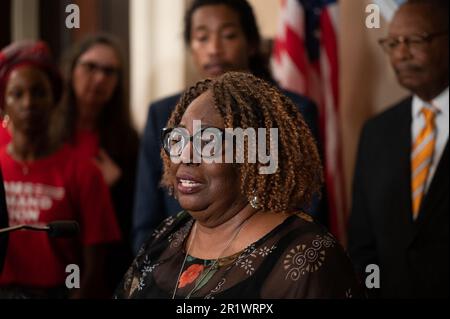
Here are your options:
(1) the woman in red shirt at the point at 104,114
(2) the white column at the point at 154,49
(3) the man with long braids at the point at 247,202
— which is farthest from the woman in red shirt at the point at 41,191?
(2) the white column at the point at 154,49

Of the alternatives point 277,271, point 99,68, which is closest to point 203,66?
point 99,68

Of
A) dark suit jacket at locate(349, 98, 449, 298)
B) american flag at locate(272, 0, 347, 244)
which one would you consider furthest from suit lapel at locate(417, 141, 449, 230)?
american flag at locate(272, 0, 347, 244)

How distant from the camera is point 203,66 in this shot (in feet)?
8.69

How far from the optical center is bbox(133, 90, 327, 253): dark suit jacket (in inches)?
102

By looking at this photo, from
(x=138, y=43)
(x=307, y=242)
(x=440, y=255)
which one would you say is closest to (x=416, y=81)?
(x=440, y=255)

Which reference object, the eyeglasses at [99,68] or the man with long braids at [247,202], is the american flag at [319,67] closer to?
the eyeglasses at [99,68]

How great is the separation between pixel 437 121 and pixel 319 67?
37.1 inches

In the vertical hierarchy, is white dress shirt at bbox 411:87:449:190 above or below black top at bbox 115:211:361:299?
above

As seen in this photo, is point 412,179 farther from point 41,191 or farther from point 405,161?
point 41,191

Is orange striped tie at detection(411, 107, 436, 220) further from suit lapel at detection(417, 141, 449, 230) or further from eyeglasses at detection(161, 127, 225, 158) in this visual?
eyeglasses at detection(161, 127, 225, 158)

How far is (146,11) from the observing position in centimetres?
372

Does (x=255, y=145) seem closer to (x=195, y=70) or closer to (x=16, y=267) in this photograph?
(x=16, y=267)

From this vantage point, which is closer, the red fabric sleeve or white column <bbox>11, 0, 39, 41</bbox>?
the red fabric sleeve

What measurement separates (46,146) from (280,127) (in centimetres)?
95
